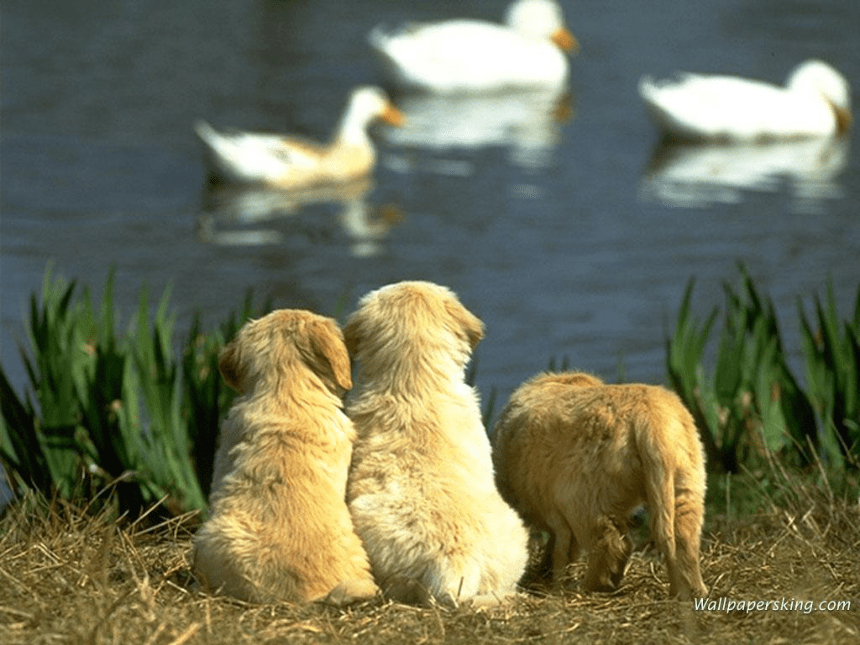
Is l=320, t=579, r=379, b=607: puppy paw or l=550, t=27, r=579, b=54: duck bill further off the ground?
l=320, t=579, r=379, b=607: puppy paw

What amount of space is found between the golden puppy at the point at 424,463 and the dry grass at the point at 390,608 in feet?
0.39

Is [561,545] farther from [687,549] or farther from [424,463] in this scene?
[424,463]

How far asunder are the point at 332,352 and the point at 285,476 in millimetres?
422

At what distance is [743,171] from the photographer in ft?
50.8

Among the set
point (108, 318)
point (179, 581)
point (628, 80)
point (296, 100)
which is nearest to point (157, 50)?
point (296, 100)

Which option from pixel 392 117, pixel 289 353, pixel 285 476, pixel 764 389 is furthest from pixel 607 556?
pixel 392 117

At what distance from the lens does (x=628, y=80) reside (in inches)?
740

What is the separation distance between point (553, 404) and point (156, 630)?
60.2 inches

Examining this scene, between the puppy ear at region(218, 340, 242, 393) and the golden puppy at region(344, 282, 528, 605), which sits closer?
the golden puppy at region(344, 282, 528, 605)

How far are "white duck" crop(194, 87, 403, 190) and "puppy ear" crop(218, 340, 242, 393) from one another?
893 cm

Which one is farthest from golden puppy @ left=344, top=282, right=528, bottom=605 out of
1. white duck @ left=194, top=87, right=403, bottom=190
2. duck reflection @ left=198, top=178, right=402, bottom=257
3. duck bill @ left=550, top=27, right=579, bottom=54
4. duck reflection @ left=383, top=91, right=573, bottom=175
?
duck bill @ left=550, top=27, right=579, bottom=54

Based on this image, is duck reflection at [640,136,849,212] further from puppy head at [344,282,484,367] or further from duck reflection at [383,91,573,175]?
puppy head at [344,282,484,367]

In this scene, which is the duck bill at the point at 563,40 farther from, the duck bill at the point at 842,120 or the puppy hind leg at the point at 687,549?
the puppy hind leg at the point at 687,549

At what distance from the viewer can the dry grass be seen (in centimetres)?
435
